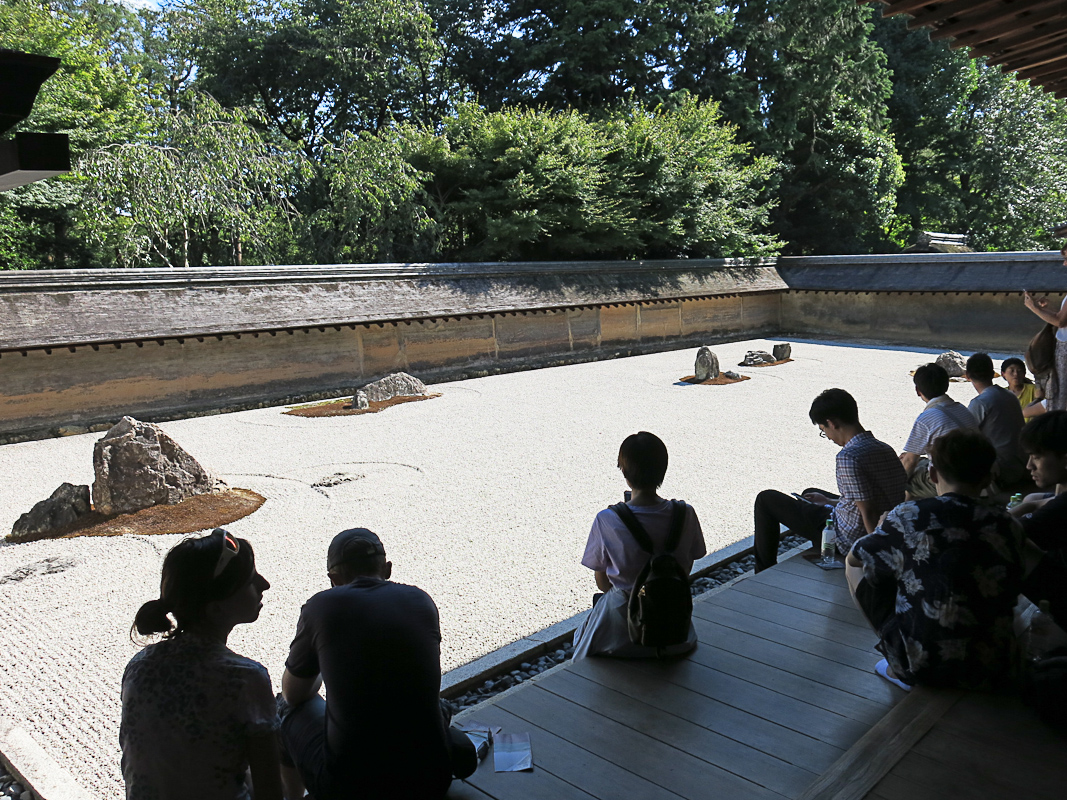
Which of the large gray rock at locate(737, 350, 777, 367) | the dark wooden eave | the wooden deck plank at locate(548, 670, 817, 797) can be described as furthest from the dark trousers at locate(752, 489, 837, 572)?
the large gray rock at locate(737, 350, 777, 367)

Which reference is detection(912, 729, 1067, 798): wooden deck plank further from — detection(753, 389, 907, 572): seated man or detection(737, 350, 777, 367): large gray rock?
detection(737, 350, 777, 367): large gray rock

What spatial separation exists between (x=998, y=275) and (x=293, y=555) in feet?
56.7

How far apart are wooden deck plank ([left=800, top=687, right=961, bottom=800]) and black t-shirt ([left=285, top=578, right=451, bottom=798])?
1071mm

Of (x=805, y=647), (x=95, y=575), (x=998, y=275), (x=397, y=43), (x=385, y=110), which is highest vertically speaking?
(x=397, y=43)

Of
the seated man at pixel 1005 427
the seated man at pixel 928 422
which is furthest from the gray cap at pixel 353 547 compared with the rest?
the seated man at pixel 1005 427

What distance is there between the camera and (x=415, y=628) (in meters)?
2.17

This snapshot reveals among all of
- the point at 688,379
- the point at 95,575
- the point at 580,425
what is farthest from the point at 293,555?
the point at 688,379

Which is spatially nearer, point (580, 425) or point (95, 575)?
point (95, 575)

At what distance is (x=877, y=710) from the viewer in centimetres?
270

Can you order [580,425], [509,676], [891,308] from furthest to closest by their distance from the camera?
[891,308] → [580,425] → [509,676]

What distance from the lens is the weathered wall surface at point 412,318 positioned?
1114 centimetres

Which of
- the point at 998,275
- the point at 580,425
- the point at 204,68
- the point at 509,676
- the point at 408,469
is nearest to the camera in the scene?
the point at 509,676

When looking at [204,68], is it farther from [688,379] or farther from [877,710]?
[877,710]

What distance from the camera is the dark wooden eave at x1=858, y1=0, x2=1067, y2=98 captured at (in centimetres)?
300
